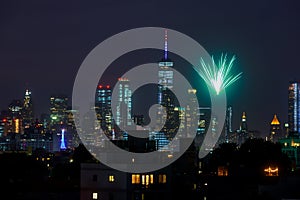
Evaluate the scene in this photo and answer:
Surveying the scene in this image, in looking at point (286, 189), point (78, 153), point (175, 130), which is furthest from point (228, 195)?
point (175, 130)

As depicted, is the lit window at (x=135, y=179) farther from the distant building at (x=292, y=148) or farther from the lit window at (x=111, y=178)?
the distant building at (x=292, y=148)

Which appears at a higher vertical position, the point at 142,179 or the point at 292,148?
the point at 292,148

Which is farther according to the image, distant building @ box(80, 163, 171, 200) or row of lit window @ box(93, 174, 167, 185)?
row of lit window @ box(93, 174, 167, 185)

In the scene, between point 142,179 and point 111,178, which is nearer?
point 111,178

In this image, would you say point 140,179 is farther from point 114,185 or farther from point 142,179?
point 114,185

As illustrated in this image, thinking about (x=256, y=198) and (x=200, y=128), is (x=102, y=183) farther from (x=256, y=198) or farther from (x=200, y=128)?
(x=200, y=128)

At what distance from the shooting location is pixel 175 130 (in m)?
158

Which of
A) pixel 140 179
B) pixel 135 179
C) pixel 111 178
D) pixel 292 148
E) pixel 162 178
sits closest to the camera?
pixel 111 178

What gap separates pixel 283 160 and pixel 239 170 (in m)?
21.8

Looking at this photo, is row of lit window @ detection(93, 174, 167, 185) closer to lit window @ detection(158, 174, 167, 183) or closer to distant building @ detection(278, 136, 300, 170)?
lit window @ detection(158, 174, 167, 183)

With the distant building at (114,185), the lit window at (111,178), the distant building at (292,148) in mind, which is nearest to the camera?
the distant building at (114,185)

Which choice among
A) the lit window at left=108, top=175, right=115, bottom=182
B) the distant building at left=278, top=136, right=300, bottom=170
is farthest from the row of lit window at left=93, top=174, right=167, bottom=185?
the distant building at left=278, top=136, right=300, bottom=170

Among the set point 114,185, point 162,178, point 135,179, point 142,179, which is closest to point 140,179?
point 142,179

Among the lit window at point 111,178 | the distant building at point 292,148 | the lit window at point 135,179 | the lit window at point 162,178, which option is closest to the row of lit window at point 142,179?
the lit window at point 135,179
